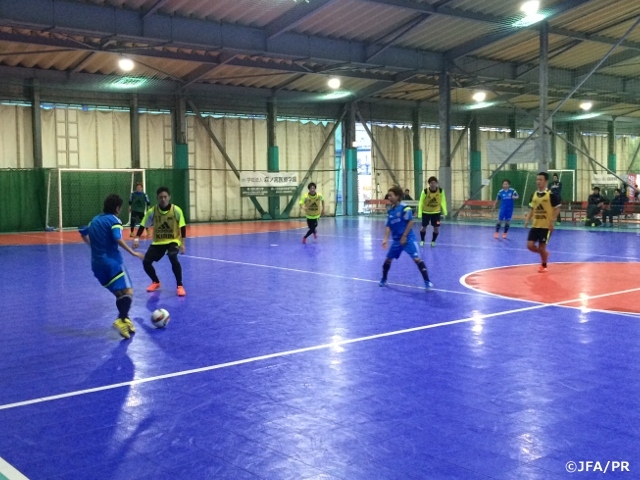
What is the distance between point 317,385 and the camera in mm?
6199

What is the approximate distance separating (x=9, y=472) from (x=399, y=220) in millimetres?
8684

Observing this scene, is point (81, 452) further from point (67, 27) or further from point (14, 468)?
point (67, 27)

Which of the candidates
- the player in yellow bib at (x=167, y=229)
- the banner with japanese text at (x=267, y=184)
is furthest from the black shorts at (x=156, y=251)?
the banner with japanese text at (x=267, y=184)

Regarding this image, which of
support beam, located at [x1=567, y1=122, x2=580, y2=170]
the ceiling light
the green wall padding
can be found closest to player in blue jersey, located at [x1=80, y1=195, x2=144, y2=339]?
the ceiling light

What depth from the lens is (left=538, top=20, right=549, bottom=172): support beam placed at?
26891 mm

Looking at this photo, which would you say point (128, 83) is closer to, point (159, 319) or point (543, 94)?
point (543, 94)

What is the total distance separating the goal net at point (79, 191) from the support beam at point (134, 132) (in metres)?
0.84

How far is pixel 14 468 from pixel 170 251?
7372 millimetres

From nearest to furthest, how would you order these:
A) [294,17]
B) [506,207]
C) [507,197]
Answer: [507,197] → [506,207] → [294,17]

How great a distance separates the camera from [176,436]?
4.94 meters

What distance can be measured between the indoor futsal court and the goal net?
0.32 ft

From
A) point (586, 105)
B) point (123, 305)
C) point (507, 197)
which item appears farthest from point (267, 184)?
point (123, 305)

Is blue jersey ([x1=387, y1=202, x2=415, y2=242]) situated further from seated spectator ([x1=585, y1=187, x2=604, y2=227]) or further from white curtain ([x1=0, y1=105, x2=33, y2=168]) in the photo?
white curtain ([x1=0, y1=105, x2=33, y2=168])

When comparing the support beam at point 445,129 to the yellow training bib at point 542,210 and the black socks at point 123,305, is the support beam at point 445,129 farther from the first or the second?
the black socks at point 123,305
